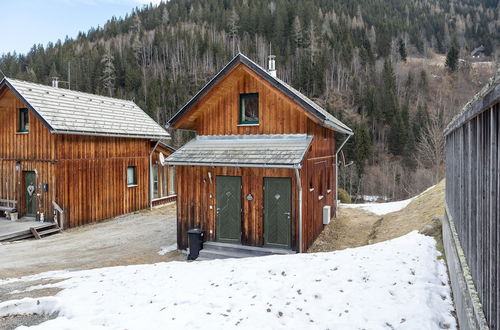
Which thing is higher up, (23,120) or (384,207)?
(23,120)

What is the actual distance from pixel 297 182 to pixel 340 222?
22.6ft

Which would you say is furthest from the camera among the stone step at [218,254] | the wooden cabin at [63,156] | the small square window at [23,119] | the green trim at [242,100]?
the small square window at [23,119]

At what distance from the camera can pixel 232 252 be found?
1166 cm

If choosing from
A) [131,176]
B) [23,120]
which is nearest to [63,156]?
[23,120]

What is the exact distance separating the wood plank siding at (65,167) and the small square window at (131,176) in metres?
0.51

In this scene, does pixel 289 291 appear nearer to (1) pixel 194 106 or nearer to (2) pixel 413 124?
(1) pixel 194 106

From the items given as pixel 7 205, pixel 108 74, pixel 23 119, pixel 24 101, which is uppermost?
pixel 108 74

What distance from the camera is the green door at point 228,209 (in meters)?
11.8

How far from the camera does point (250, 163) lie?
10961mm

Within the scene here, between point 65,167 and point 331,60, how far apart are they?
70.3 metres

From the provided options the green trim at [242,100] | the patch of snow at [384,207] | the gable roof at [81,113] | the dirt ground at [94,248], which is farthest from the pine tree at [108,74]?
the green trim at [242,100]

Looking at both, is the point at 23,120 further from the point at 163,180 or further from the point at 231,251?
the point at 231,251

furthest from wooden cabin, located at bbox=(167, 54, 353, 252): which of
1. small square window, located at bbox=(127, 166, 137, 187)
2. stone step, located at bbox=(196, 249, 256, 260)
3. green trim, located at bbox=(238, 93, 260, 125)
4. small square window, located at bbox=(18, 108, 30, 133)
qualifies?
small square window, located at bbox=(18, 108, 30, 133)

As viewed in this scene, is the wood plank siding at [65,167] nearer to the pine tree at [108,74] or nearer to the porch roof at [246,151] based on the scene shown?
the porch roof at [246,151]
